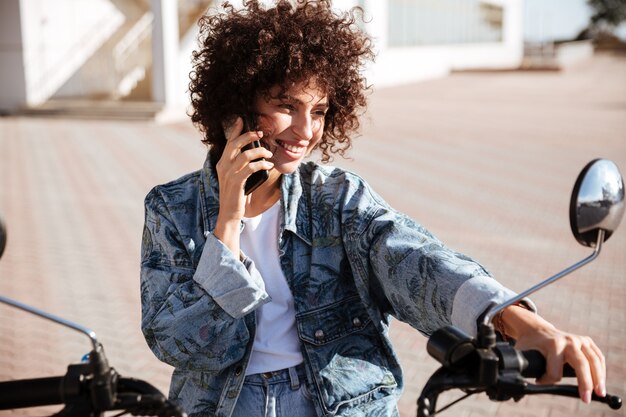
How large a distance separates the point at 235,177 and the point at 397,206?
7.00m

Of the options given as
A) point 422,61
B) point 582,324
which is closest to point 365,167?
point 582,324

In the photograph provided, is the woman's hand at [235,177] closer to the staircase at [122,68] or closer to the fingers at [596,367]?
the fingers at [596,367]

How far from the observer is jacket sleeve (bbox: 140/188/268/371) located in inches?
65.5

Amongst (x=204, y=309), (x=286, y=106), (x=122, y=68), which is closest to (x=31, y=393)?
(x=204, y=309)

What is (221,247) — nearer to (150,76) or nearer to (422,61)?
(150,76)

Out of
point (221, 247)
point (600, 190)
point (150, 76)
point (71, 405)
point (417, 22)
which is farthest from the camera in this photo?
point (417, 22)

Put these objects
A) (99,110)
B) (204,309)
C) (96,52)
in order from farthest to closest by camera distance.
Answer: (96,52) → (99,110) → (204,309)

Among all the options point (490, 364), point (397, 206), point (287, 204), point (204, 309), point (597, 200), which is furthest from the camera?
point (397, 206)

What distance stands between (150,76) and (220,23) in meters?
21.6

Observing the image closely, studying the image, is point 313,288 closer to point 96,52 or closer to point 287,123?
point 287,123

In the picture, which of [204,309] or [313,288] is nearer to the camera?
[204,309]

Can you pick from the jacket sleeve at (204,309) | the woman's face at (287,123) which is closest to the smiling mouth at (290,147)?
the woman's face at (287,123)

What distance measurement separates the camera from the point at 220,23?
2.02 meters

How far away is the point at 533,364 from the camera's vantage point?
4.17ft
